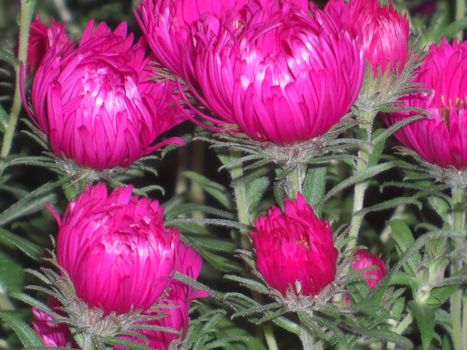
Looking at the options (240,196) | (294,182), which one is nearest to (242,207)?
(240,196)

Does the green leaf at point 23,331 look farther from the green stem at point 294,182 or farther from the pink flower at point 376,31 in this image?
the pink flower at point 376,31

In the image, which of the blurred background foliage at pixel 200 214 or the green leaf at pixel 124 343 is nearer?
the green leaf at pixel 124 343

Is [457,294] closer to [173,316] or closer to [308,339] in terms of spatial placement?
[308,339]

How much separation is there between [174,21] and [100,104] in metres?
0.10

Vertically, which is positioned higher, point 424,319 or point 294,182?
point 294,182

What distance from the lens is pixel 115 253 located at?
0.78 m

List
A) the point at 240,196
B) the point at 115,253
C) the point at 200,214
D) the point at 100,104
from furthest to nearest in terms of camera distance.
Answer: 1. the point at 200,214
2. the point at 240,196
3. the point at 100,104
4. the point at 115,253

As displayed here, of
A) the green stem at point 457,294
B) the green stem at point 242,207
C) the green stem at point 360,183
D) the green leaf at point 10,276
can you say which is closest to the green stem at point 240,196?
the green stem at point 242,207

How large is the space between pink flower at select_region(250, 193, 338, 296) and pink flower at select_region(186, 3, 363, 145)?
0.07 m

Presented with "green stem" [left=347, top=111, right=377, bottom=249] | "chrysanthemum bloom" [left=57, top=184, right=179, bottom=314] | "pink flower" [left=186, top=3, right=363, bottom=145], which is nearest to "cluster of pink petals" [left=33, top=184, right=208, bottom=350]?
"chrysanthemum bloom" [left=57, top=184, right=179, bottom=314]

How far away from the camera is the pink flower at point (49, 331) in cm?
96

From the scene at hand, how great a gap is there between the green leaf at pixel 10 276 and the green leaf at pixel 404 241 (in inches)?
17.8

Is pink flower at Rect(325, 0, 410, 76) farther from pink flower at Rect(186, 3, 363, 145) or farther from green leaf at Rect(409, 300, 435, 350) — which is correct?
green leaf at Rect(409, 300, 435, 350)

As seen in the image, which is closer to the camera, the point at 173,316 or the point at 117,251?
the point at 117,251
